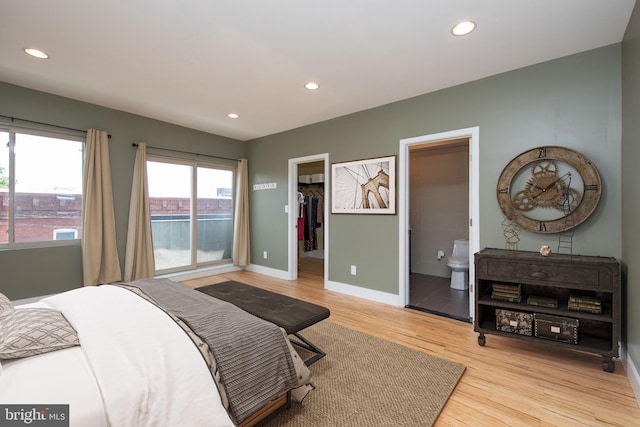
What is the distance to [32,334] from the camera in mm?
1194

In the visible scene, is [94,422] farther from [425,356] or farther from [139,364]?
[425,356]

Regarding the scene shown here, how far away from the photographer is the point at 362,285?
3.84m

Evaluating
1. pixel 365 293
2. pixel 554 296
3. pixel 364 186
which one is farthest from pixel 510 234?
pixel 365 293

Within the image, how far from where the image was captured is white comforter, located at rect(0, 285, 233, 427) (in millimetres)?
971

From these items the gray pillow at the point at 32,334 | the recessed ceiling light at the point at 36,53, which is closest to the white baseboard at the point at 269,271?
the gray pillow at the point at 32,334

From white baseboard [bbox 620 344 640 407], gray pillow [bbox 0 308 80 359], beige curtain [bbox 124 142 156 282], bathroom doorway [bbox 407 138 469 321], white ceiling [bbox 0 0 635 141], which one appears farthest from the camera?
bathroom doorway [bbox 407 138 469 321]

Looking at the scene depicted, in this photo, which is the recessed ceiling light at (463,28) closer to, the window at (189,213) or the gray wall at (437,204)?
the gray wall at (437,204)

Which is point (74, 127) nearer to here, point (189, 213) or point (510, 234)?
point (189, 213)

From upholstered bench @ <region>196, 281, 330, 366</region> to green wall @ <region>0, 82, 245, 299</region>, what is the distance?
7.45ft

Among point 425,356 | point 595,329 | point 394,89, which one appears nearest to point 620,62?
point 394,89

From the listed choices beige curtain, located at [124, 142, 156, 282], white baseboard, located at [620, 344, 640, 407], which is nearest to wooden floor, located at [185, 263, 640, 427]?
white baseboard, located at [620, 344, 640, 407]

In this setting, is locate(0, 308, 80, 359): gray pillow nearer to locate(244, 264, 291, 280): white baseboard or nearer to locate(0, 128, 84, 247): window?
locate(0, 128, 84, 247): window

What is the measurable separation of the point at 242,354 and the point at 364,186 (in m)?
2.87

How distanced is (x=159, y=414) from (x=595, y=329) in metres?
3.14
